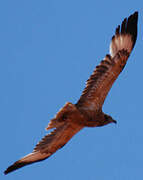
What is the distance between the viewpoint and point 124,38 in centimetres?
1147

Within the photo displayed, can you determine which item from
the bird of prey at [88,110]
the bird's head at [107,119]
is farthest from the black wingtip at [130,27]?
the bird's head at [107,119]

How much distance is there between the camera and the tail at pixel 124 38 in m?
11.4

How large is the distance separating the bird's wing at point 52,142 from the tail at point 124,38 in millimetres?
2109

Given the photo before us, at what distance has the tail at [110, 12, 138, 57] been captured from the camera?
1136 cm

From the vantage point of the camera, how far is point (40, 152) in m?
10.4

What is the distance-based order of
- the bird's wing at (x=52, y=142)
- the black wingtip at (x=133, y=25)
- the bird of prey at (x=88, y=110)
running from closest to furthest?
the bird of prey at (x=88, y=110) < the bird's wing at (x=52, y=142) < the black wingtip at (x=133, y=25)

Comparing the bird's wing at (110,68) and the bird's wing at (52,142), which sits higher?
the bird's wing at (110,68)

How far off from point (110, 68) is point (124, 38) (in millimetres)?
1012

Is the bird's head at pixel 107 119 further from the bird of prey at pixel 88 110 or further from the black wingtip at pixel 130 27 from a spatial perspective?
the black wingtip at pixel 130 27

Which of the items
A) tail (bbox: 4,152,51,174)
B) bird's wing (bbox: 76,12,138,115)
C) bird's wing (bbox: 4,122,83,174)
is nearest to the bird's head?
bird's wing (bbox: 76,12,138,115)

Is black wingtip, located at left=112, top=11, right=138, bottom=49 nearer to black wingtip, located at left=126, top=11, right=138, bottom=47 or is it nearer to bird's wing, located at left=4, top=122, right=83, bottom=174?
black wingtip, located at left=126, top=11, right=138, bottom=47

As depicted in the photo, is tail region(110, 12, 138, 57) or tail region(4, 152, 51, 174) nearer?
tail region(4, 152, 51, 174)

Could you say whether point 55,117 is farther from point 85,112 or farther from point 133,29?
point 133,29

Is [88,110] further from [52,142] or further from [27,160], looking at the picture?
[27,160]
